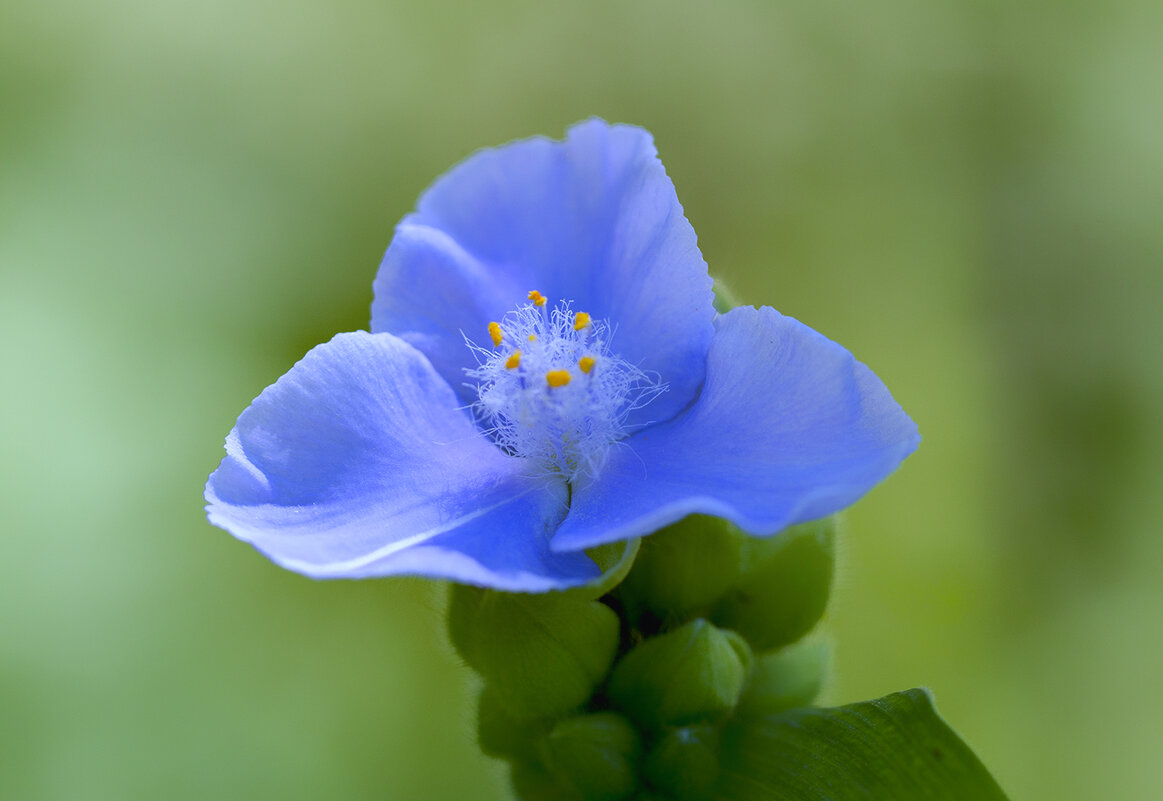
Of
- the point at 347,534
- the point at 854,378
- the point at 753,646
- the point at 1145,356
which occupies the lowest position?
the point at 1145,356

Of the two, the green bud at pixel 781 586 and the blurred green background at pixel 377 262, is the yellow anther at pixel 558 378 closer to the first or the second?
the green bud at pixel 781 586

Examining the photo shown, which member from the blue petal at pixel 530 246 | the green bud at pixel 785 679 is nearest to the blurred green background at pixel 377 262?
the blue petal at pixel 530 246

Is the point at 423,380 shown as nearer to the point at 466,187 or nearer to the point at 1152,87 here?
the point at 466,187

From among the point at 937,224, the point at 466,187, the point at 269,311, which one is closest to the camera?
the point at 466,187

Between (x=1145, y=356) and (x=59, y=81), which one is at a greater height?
(x=59, y=81)

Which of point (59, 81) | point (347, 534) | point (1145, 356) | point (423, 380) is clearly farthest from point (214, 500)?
point (1145, 356)

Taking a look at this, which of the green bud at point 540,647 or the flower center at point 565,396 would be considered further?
the flower center at point 565,396

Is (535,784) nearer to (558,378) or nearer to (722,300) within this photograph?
(558,378)
